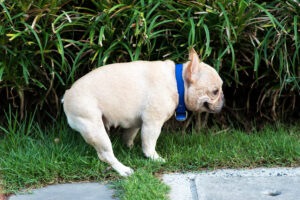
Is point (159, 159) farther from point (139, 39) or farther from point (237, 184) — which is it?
point (139, 39)

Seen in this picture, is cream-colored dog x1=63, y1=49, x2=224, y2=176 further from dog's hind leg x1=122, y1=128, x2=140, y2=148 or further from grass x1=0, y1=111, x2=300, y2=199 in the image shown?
dog's hind leg x1=122, y1=128, x2=140, y2=148

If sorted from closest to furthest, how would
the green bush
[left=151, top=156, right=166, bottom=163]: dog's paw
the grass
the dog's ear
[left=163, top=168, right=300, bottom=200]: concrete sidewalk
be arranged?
[left=163, top=168, right=300, bottom=200]: concrete sidewalk
the grass
the dog's ear
[left=151, top=156, right=166, bottom=163]: dog's paw
the green bush

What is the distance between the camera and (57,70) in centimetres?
448

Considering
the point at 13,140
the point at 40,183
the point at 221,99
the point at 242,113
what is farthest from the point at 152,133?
the point at 242,113

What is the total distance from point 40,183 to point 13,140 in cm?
73

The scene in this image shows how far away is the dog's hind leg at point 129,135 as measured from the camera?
4.08m

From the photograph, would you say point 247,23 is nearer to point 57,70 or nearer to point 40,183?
point 57,70

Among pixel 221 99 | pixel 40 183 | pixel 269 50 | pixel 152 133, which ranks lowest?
pixel 40 183

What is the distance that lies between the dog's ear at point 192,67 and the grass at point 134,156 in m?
0.67

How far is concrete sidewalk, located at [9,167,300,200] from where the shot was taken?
10.2 ft

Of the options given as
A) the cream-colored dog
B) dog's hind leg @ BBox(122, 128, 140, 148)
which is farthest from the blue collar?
dog's hind leg @ BBox(122, 128, 140, 148)

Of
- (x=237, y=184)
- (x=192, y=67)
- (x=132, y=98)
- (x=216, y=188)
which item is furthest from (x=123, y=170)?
(x=192, y=67)

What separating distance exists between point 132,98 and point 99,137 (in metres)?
0.43

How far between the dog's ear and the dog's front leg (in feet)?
1.52
